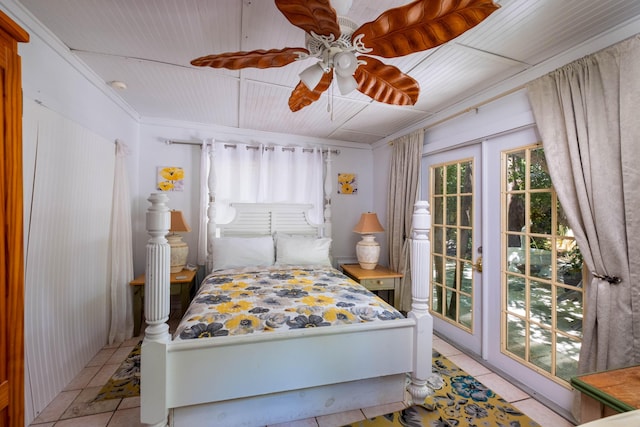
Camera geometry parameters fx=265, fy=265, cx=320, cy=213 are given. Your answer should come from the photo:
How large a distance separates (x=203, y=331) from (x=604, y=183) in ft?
7.62

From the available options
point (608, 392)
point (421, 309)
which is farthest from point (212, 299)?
point (608, 392)

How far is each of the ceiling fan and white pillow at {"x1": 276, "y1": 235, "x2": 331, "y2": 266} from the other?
6.04 feet

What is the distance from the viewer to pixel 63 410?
1621mm

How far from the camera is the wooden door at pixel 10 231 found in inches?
36.6

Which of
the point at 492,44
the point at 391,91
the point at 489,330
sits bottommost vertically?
the point at 489,330

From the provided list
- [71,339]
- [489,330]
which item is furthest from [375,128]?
[71,339]

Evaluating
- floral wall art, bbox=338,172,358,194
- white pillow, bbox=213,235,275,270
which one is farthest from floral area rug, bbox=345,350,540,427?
floral wall art, bbox=338,172,358,194

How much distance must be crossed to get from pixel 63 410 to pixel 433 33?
284cm

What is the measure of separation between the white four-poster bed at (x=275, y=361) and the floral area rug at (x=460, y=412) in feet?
0.38

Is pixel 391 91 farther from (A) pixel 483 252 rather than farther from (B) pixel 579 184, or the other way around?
(A) pixel 483 252

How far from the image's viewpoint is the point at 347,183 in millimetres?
3797

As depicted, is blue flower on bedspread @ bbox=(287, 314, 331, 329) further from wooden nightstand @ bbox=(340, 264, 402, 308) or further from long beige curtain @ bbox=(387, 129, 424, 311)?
long beige curtain @ bbox=(387, 129, 424, 311)

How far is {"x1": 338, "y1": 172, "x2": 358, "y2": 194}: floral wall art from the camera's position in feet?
12.4

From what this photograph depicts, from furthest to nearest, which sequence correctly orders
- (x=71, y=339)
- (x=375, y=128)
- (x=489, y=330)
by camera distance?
1. (x=375, y=128)
2. (x=489, y=330)
3. (x=71, y=339)
